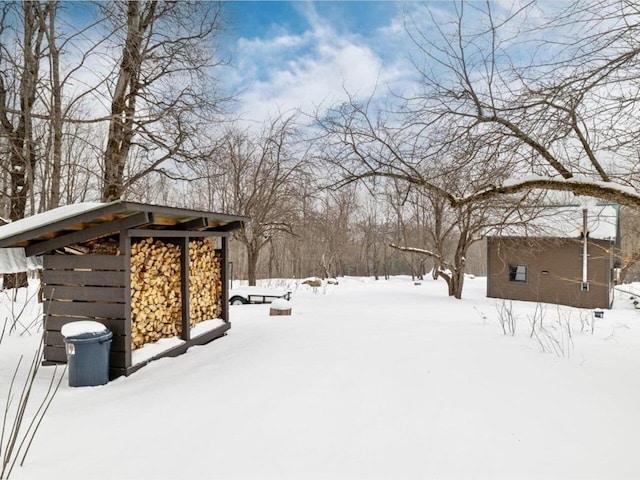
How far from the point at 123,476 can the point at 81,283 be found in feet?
9.85

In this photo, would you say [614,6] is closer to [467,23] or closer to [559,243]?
[467,23]

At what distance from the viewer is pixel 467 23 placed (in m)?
4.98

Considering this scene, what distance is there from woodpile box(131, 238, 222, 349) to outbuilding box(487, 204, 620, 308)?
1292 cm

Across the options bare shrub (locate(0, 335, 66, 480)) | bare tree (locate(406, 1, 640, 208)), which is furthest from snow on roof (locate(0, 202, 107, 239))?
bare tree (locate(406, 1, 640, 208))

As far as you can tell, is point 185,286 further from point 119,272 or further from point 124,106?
point 124,106

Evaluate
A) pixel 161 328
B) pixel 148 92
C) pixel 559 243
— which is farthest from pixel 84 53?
pixel 559 243

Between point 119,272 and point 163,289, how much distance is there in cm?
94

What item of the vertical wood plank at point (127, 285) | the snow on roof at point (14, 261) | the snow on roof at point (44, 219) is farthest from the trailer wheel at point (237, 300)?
the snow on roof at point (44, 219)

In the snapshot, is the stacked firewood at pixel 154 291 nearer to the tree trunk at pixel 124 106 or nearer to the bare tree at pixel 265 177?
the tree trunk at pixel 124 106

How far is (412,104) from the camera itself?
5.36m

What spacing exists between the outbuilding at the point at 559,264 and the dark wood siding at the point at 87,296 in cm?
1452

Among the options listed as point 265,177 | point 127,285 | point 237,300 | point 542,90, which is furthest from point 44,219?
point 265,177

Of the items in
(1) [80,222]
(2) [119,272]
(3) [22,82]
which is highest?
(3) [22,82]

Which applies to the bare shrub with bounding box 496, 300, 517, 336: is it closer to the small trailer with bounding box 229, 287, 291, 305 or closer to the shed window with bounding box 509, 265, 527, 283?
the small trailer with bounding box 229, 287, 291, 305
